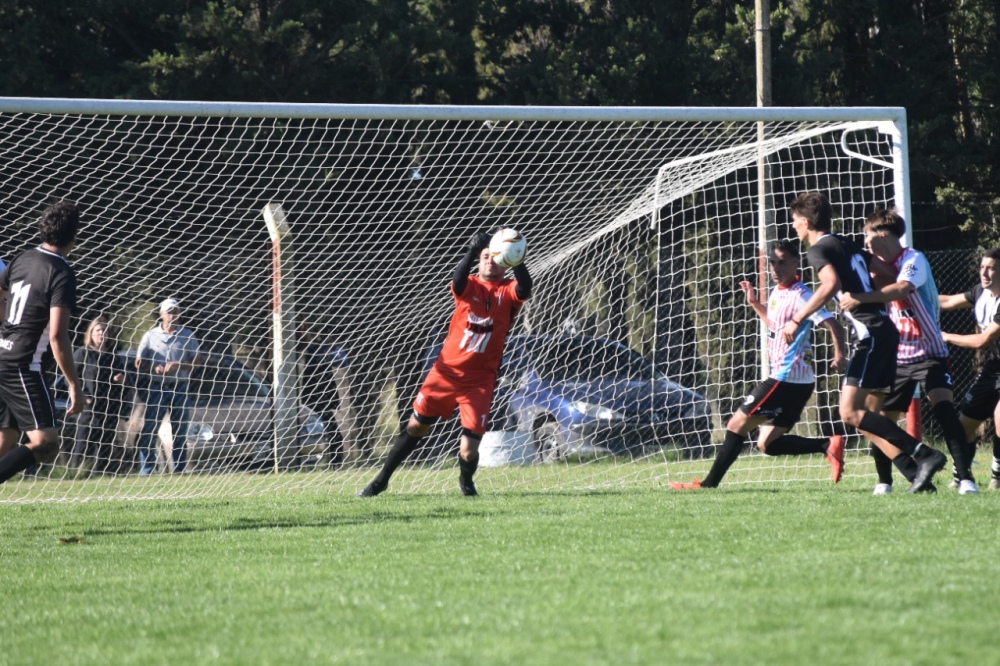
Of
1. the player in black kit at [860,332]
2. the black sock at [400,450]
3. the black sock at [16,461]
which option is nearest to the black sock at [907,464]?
the player in black kit at [860,332]

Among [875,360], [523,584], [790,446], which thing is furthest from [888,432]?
[523,584]

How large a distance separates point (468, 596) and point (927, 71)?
50.9 feet

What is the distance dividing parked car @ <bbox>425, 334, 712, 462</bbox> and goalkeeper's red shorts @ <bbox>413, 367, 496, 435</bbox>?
313 cm

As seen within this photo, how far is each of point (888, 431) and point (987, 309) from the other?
1.39m

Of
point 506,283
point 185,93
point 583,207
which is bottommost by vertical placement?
point 506,283

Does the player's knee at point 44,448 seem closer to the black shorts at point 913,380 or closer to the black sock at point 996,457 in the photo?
the black shorts at point 913,380

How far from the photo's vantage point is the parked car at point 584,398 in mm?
12094

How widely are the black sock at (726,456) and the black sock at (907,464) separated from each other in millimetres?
1309

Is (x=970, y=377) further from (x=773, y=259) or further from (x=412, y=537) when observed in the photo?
(x=412, y=537)

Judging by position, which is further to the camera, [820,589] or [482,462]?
[482,462]

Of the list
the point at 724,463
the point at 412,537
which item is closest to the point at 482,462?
the point at 724,463

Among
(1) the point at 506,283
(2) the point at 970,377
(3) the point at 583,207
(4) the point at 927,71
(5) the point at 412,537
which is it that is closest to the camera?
(5) the point at 412,537

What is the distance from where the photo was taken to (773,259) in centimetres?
921

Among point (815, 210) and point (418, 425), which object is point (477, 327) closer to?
point (418, 425)
